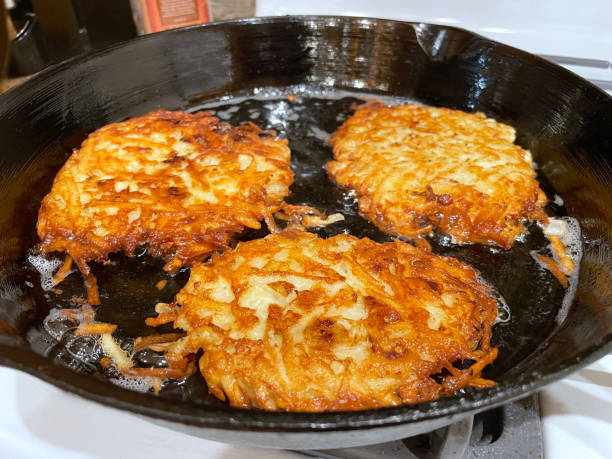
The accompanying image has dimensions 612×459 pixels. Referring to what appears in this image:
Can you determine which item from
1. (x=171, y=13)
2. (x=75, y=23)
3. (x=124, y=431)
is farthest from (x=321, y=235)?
(x=75, y=23)

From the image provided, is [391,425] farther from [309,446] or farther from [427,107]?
[427,107]

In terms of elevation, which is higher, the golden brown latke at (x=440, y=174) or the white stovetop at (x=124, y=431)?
the golden brown latke at (x=440, y=174)

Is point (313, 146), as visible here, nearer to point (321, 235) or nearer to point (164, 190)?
point (321, 235)

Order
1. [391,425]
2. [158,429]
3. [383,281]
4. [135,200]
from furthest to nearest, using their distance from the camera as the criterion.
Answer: [135,200], [383,281], [158,429], [391,425]

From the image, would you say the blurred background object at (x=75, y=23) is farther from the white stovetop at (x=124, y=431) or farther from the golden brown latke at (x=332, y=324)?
the white stovetop at (x=124, y=431)

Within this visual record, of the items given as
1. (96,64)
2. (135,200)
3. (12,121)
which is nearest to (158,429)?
(135,200)

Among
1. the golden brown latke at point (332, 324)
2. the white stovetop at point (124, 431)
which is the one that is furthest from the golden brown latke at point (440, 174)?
the white stovetop at point (124, 431)
